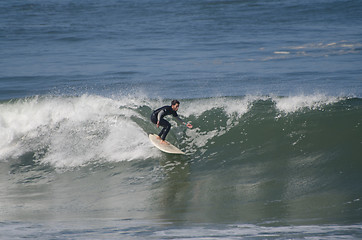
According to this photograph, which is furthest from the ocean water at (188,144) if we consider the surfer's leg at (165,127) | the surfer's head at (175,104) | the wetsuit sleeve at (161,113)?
the surfer's head at (175,104)

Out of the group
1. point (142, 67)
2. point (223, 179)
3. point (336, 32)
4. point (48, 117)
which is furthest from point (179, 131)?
point (336, 32)

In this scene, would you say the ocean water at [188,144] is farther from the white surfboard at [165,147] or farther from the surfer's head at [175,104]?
the surfer's head at [175,104]

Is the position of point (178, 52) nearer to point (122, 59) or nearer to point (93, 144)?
point (122, 59)

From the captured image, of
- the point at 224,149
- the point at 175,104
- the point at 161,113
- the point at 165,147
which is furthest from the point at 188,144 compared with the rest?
the point at 175,104

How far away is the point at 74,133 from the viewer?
11297 millimetres

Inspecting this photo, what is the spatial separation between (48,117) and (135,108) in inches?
87.3

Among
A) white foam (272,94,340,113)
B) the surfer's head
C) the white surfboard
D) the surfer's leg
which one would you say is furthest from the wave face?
the surfer's head

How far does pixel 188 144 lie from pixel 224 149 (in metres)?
0.79

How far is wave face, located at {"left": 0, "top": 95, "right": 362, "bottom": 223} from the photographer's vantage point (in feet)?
22.6

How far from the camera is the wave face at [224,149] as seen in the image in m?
6.89

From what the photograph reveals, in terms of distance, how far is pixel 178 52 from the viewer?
24.3 metres

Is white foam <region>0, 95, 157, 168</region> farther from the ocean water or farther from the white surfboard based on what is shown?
the white surfboard

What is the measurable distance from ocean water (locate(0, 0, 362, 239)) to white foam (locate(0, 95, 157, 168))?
37 millimetres

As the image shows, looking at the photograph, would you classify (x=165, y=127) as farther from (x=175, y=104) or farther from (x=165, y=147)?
(x=175, y=104)
